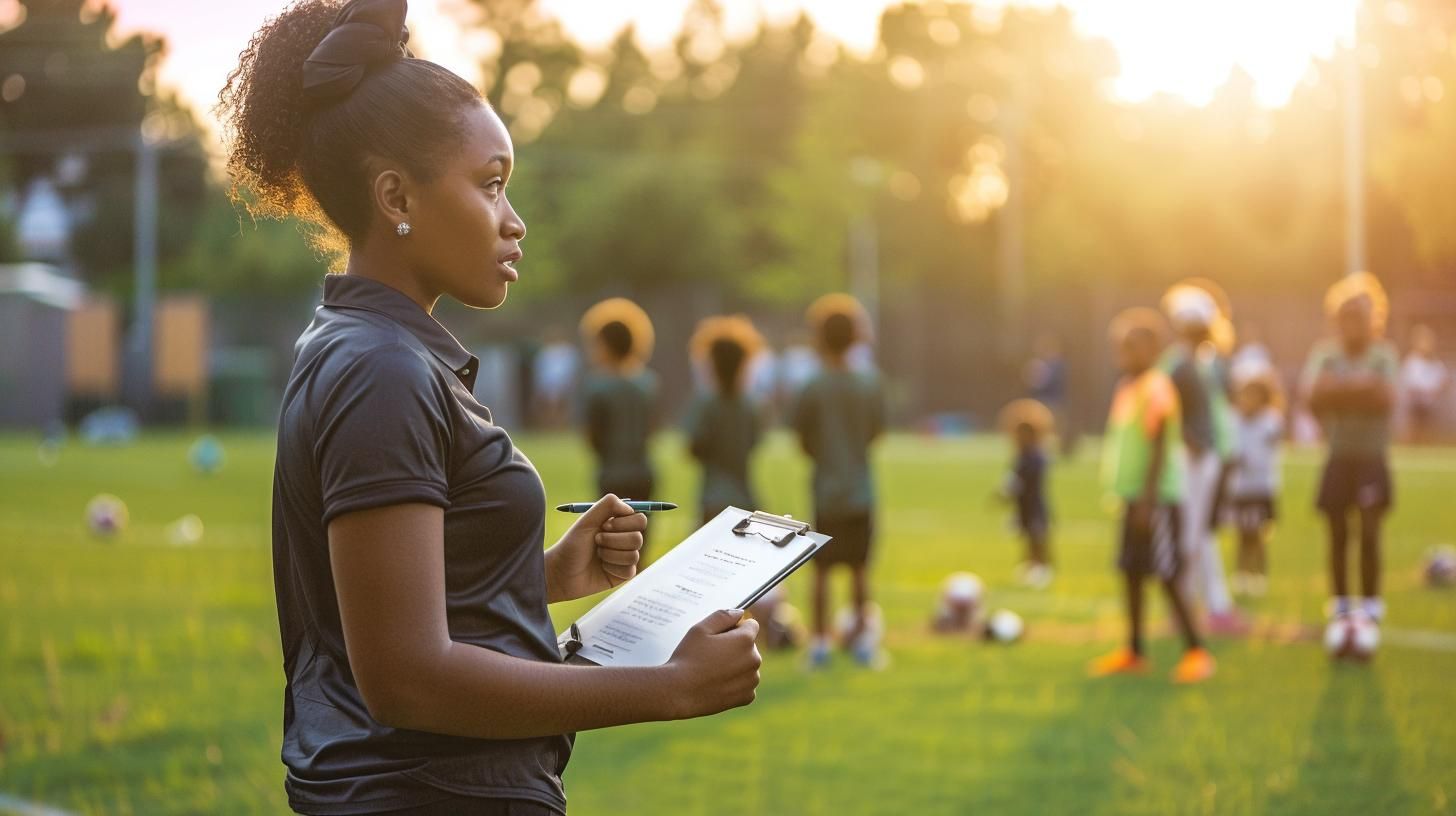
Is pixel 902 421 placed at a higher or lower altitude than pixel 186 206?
lower

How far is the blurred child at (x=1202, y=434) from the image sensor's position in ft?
33.6

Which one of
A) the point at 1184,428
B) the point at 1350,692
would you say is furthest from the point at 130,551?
the point at 1350,692

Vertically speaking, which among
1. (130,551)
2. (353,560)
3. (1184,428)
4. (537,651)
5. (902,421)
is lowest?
(902,421)

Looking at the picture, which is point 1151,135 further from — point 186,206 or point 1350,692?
point 1350,692

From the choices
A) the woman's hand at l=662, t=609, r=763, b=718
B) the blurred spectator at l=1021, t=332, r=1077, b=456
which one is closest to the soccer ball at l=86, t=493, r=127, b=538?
the woman's hand at l=662, t=609, r=763, b=718

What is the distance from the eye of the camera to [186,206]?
5172cm

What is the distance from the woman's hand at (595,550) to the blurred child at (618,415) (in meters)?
8.31

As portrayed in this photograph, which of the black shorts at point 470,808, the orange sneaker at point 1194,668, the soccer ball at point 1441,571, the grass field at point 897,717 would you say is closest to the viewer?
the black shorts at point 470,808

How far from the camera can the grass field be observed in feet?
21.1

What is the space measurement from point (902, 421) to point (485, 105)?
40.6m

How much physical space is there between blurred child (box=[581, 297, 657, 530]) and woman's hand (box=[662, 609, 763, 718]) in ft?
28.6

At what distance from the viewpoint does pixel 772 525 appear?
2.51 m

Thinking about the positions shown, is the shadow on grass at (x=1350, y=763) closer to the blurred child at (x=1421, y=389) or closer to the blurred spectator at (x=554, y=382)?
the blurred child at (x=1421, y=389)

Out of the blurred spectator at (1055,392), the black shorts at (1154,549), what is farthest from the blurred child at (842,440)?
the blurred spectator at (1055,392)
